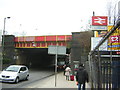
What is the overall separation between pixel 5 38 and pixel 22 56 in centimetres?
746

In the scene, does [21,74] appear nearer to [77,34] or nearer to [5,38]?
[77,34]

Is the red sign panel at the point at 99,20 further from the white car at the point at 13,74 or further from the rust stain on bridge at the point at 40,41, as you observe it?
the white car at the point at 13,74

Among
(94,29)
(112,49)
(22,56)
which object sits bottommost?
(22,56)

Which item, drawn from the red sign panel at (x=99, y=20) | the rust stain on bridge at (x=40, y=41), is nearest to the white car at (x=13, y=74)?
the red sign panel at (x=99, y=20)

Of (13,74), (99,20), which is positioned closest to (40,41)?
(99,20)

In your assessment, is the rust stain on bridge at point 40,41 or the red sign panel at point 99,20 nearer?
the red sign panel at point 99,20

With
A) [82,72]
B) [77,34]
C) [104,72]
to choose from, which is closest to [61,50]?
[82,72]

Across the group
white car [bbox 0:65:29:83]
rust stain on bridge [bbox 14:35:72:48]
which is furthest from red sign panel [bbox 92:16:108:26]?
white car [bbox 0:65:29:83]

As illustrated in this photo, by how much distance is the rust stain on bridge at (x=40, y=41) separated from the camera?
3165 cm

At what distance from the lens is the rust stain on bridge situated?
31.6m

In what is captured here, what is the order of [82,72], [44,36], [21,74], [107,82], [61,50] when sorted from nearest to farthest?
[107,82], [82,72], [61,50], [21,74], [44,36]

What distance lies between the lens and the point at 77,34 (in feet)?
90.5

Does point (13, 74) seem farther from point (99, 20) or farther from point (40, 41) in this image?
point (40, 41)

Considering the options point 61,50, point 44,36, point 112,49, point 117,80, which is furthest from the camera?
point 44,36
